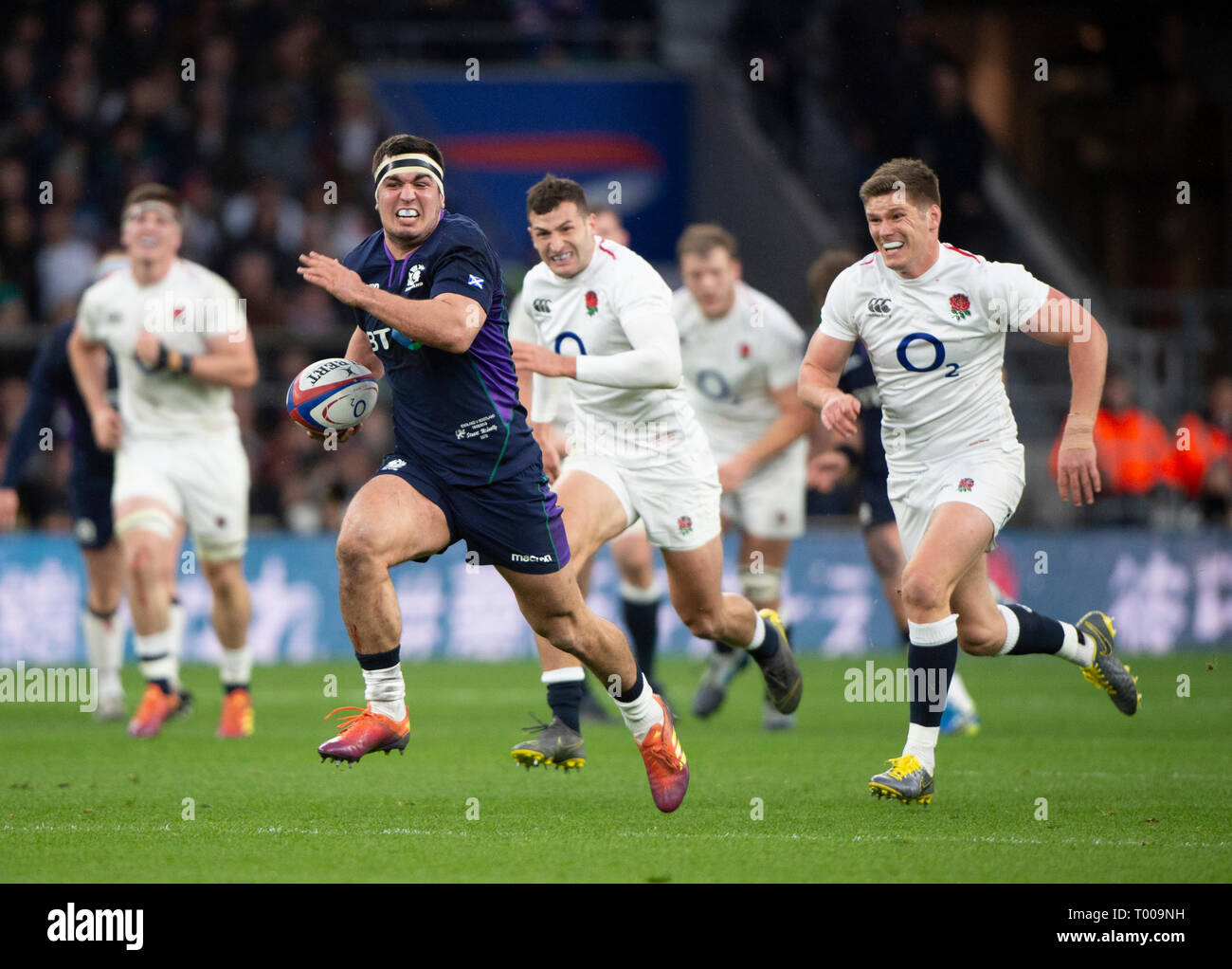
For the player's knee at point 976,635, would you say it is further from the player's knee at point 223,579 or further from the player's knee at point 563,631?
the player's knee at point 223,579

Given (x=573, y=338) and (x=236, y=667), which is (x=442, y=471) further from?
(x=236, y=667)

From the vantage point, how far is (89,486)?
11.0m

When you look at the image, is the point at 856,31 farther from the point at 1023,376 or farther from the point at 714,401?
the point at 714,401

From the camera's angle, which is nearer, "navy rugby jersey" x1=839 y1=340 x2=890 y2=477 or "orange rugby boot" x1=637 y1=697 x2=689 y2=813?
"orange rugby boot" x1=637 y1=697 x2=689 y2=813

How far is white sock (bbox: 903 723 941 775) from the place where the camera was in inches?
278

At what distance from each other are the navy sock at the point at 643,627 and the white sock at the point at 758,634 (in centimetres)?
179

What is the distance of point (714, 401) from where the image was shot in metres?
10.9

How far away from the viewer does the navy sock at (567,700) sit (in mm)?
7738

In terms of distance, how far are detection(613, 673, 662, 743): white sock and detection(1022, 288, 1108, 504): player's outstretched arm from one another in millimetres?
1808

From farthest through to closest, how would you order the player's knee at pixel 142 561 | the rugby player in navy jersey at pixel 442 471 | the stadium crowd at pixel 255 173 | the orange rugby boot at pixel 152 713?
the stadium crowd at pixel 255 173 < the orange rugby boot at pixel 152 713 < the player's knee at pixel 142 561 < the rugby player in navy jersey at pixel 442 471

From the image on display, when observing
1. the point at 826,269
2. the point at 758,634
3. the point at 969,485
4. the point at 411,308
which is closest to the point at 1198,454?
the point at 826,269

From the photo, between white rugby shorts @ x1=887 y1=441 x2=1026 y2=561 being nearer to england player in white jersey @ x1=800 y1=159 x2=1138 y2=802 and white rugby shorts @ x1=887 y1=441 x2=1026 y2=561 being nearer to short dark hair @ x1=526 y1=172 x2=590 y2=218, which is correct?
england player in white jersey @ x1=800 y1=159 x2=1138 y2=802

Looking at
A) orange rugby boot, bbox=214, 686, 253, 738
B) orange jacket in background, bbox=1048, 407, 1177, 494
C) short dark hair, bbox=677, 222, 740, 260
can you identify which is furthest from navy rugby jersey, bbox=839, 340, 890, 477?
orange jacket in background, bbox=1048, 407, 1177, 494

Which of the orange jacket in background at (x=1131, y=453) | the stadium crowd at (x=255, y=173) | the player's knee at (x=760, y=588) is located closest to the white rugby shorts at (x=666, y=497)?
the player's knee at (x=760, y=588)
